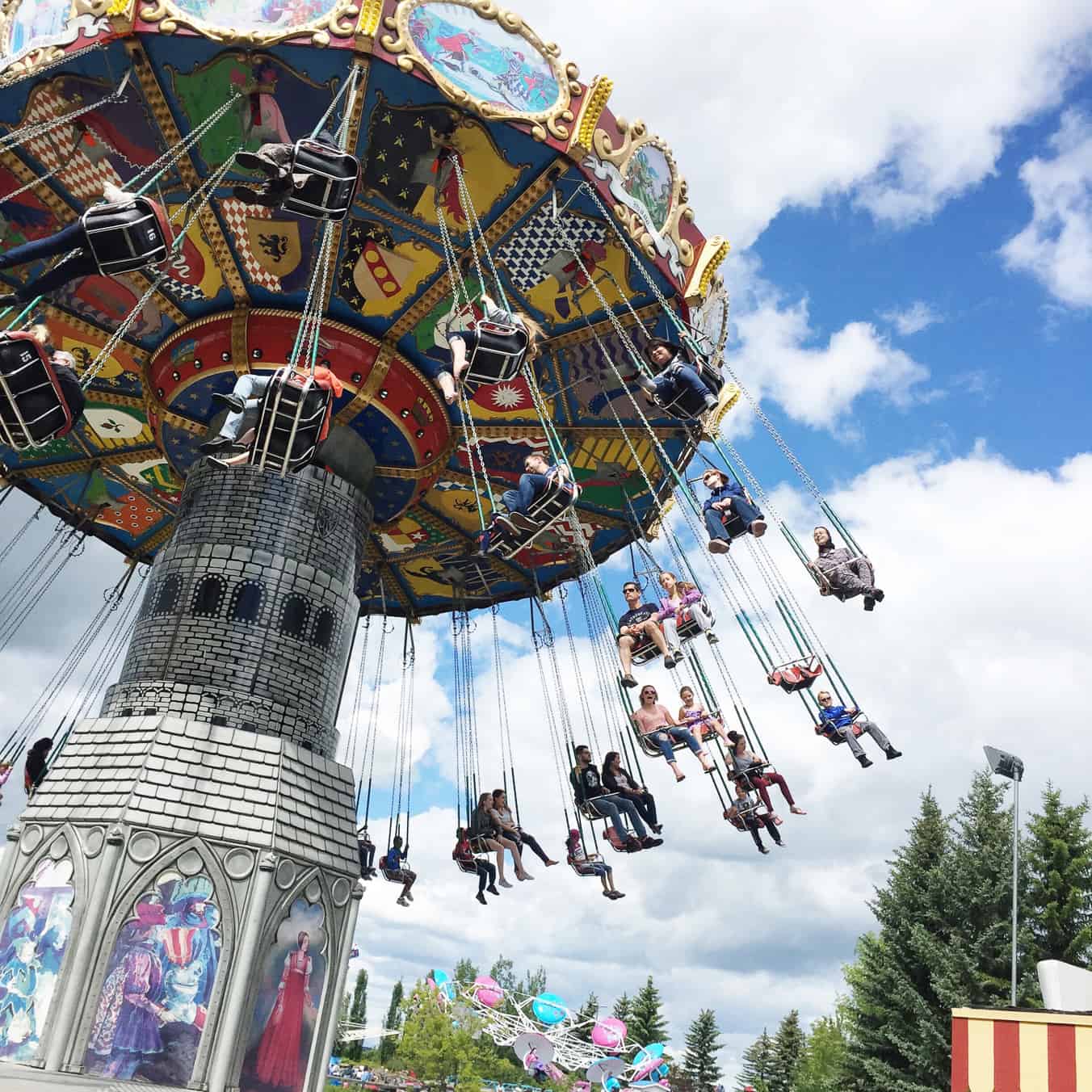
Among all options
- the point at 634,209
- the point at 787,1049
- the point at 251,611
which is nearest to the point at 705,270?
the point at 634,209

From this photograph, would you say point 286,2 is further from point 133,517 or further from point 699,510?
point 133,517

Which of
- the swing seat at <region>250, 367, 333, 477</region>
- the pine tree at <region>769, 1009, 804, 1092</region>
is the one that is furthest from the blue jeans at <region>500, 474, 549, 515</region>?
the pine tree at <region>769, 1009, 804, 1092</region>

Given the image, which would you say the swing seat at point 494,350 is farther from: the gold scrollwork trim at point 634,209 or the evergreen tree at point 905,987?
the evergreen tree at point 905,987

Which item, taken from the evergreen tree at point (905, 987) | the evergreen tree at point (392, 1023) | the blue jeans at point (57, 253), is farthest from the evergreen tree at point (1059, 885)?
the evergreen tree at point (392, 1023)

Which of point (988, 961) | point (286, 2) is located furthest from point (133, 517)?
point (988, 961)

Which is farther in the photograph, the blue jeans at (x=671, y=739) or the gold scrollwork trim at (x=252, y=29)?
the blue jeans at (x=671, y=739)

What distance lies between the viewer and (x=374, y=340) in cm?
1220

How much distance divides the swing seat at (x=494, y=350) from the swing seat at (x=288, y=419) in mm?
1327

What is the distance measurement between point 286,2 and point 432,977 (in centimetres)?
4007

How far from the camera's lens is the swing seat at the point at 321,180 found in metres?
8.12

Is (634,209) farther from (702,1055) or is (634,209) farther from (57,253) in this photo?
(702,1055)

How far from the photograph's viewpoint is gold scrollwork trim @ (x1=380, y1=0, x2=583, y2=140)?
9.23 metres

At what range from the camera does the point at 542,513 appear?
29.9ft

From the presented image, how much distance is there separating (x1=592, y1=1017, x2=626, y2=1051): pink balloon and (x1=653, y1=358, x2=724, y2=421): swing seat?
31980mm
